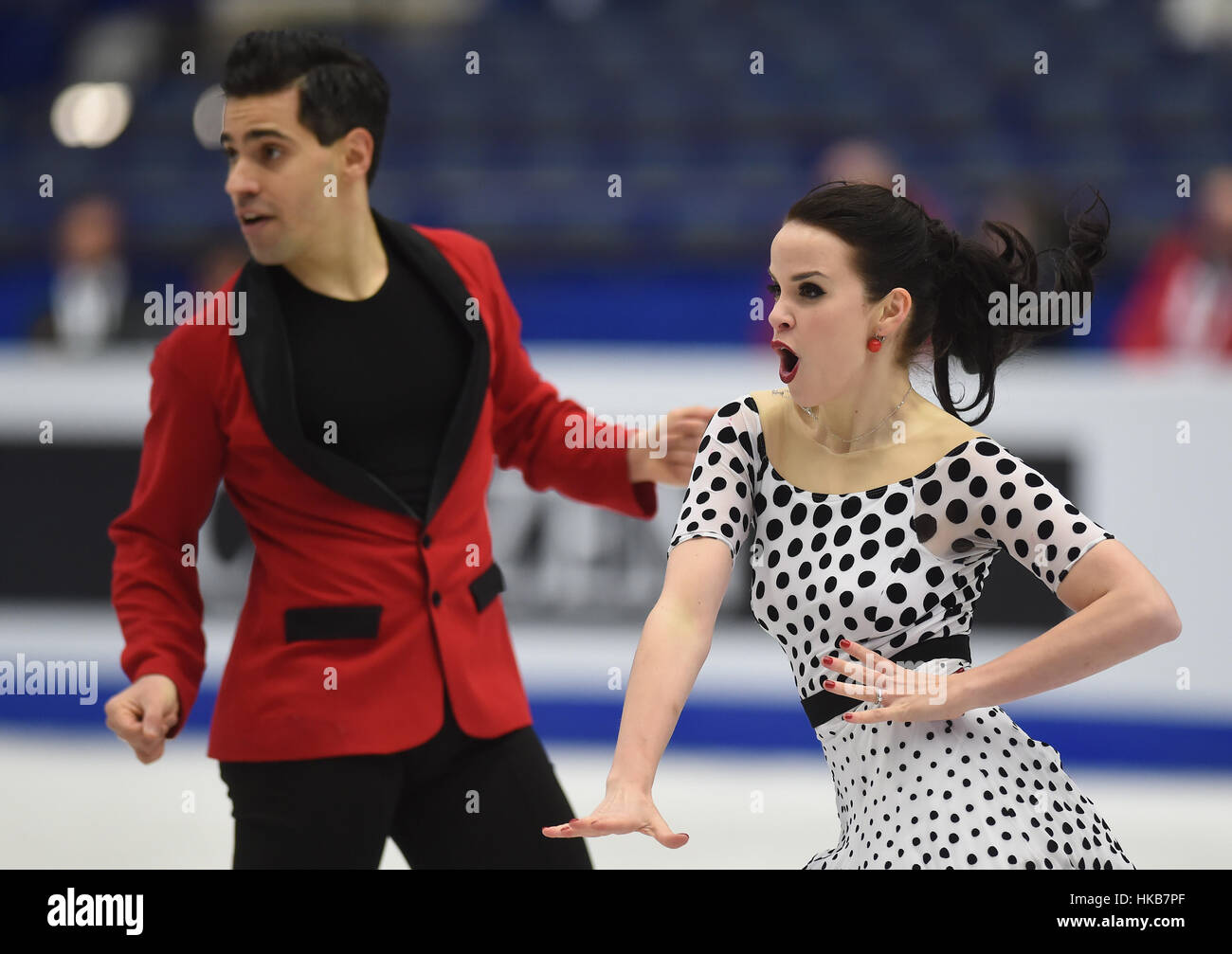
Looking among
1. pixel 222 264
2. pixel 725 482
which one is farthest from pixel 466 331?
pixel 222 264

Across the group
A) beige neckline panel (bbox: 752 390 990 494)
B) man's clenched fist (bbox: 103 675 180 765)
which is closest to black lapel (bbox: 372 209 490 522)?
man's clenched fist (bbox: 103 675 180 765)

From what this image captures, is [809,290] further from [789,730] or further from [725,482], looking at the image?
[789,730]

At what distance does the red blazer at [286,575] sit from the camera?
8.02 ft

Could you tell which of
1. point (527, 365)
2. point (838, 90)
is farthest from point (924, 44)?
point (527, 365)

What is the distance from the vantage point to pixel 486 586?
8.62 feet

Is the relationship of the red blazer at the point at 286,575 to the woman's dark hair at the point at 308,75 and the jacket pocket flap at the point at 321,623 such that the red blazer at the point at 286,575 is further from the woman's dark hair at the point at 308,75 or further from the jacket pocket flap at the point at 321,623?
the woman's dark hair at the point at 308,75

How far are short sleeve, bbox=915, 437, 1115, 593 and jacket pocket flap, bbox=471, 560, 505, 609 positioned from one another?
872 millimetres

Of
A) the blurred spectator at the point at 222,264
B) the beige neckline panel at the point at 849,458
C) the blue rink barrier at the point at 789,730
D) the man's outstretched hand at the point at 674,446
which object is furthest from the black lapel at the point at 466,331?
the blurred spectator at the point at 222,264

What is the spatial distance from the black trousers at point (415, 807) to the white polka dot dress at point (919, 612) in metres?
0.59

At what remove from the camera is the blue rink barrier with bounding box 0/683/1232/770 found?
5.20 m

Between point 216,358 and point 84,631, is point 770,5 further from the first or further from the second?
point 216,358

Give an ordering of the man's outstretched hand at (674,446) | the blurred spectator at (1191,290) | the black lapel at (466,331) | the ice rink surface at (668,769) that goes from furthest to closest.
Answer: the blurred spectator at (1191,290) < the ice rink surface at (668,769) < the man's outstretched hand at (674,446) < the black lapel at (466,331)

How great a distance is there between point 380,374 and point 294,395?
0.53 ft
